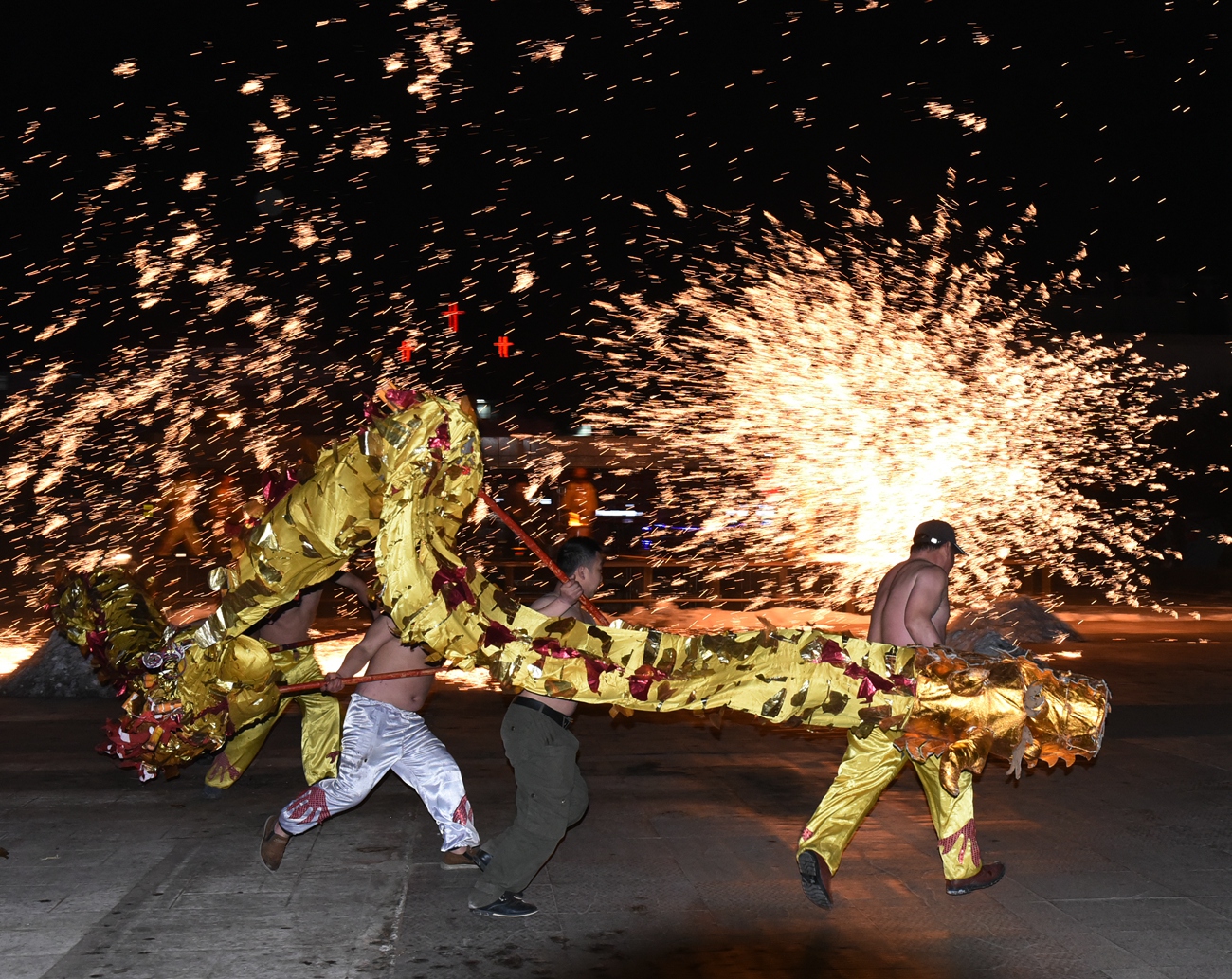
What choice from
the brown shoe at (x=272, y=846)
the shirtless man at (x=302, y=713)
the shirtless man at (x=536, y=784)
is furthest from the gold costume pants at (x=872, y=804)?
the shirtless man at (x=302, y=713)

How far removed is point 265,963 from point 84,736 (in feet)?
16.6

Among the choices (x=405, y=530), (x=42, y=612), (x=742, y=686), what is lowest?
(x=42, y=612)

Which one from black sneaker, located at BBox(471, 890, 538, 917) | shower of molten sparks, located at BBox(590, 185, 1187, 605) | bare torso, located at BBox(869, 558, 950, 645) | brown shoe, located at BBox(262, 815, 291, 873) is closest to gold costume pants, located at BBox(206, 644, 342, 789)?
brown shoe, located at BBox(262, 815, 291, 873)

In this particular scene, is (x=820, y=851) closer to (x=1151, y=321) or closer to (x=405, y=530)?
(x=405, y=530)

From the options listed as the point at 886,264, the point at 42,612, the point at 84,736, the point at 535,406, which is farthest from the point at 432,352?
the point at 84,736

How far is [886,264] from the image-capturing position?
14.4 metres

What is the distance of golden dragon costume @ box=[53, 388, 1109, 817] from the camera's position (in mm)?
4500

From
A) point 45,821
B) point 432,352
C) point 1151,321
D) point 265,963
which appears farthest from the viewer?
point 1151,321

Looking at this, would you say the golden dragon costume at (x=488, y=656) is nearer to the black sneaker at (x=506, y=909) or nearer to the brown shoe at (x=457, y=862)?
the black sneaker at (x=506, y=909)

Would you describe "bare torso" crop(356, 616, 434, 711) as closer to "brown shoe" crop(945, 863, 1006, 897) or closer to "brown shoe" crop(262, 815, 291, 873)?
"brown shoe" crop(262, 815, 291, 873)

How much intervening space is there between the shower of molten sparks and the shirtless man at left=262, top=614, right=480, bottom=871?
998cm

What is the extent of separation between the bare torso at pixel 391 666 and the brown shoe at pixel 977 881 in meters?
2.42

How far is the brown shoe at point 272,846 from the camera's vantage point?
531 cm

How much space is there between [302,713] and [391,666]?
170cm
